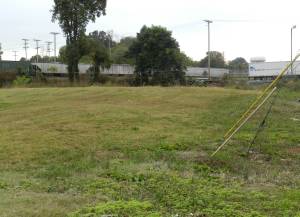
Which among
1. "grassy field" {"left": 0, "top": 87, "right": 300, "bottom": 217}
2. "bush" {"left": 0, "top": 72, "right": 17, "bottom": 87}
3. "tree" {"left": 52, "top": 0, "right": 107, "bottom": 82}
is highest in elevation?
"tree" {"left": 52, "top": 0, "right": 107, "bottom": 82}

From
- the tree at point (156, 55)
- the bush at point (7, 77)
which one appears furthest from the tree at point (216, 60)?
the bush at point (7, 77)

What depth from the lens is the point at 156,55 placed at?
51625 mm

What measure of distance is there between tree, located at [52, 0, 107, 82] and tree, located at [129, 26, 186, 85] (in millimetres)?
6020

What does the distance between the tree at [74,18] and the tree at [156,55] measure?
6.02 meters

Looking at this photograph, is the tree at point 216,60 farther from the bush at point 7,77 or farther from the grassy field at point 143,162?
the grassy field at point 143,162

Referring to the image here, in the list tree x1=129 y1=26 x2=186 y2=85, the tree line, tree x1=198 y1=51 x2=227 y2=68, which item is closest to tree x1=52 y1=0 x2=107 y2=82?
the tree line

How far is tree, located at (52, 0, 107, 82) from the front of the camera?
4712 centimetres

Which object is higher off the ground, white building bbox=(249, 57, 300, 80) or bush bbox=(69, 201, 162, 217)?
white building bbox=(249, 57, 300, 80)

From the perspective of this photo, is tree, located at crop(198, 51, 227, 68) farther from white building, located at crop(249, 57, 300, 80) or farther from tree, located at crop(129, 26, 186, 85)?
tree, located at crop(129, 26, 186, 85)

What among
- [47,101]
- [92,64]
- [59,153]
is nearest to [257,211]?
[59,153]

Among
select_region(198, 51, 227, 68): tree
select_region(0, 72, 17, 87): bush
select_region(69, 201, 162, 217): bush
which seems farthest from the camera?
select_region(198, 51, 227, 68): tree

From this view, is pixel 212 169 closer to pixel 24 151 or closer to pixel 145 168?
pixel 145 168

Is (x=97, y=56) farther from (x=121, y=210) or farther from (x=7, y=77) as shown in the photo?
(x=121, y=210)

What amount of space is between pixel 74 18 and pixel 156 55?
9.04 m
